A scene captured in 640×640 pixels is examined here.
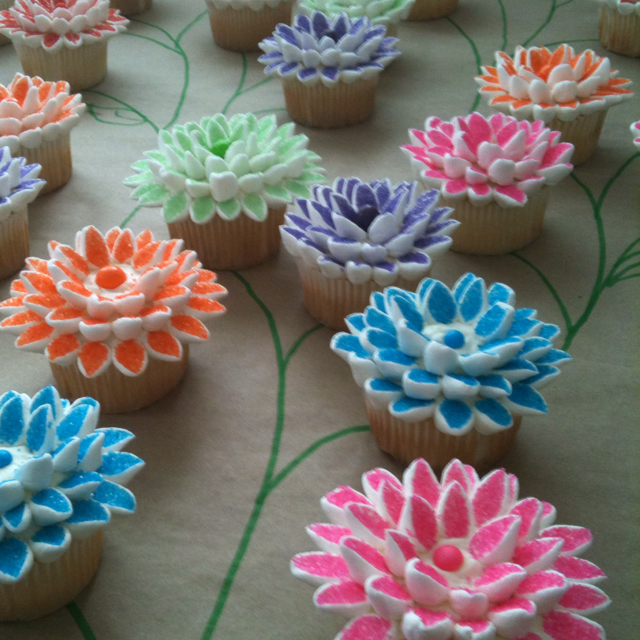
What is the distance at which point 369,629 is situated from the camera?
34.6 inches

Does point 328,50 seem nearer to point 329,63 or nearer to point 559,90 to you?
point 329,63

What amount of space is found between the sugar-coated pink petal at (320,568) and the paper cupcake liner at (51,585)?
0.30m

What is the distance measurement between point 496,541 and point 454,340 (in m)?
0.34

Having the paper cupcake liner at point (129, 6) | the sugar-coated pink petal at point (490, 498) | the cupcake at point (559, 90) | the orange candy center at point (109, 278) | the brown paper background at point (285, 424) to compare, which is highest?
the cupcake at point (559, 90)

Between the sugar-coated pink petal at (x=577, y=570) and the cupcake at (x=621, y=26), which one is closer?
the sugar-coated pink petal at (x=577, y=570)

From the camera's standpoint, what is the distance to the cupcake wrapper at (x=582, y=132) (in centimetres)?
198

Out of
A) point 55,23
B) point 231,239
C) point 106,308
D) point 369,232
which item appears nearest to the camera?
point 106,308

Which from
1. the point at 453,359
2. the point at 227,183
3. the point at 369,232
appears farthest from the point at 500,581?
the point at 227,183

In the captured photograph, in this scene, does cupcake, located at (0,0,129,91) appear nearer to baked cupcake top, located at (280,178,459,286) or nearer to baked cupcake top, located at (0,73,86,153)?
baked cupcake top, located at (0,73,86,153)

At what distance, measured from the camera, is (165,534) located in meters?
1.19

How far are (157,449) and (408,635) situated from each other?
0.61 m

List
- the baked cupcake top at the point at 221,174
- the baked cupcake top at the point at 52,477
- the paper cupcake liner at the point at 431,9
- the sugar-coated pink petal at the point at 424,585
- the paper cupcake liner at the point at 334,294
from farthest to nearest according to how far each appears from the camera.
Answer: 1. the paper cupcake liner at the point at 431,9
2. the baked cupcake top at the point at 221,174
3. the paper cupcake liner at the point at 334,294
4. the baked cupcake top at the point at 52,477
5. the sugar-coated pink petal at the point at 424,585

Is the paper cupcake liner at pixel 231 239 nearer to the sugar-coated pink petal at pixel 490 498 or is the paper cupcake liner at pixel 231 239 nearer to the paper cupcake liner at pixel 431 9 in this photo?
the sugar-coated pink petal at pixel 490 498

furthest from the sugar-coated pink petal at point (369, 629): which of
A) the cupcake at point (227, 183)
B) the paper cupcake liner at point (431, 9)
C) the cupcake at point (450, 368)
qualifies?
the paper cupcake liner at point (431, 9)
